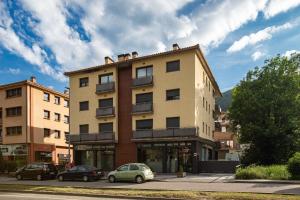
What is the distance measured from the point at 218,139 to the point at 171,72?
1795 cm

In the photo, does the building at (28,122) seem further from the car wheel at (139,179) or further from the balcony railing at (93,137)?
the car wheel at (139,179)

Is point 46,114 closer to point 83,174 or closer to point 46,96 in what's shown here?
point 46,96

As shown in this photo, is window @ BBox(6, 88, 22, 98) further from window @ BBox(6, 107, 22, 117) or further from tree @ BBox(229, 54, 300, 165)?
tree @ BBox(229, 54, 300, 165)

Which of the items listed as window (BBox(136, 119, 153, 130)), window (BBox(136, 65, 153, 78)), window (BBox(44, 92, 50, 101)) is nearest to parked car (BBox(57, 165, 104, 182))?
window (BBox(136, 119, 153, 130))

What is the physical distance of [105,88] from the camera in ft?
130

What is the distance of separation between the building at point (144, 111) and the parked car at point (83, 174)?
26.3 ft

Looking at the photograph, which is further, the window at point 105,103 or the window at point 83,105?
the window at point 83,105

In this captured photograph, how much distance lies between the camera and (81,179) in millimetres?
29375

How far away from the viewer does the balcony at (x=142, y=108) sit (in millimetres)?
36500

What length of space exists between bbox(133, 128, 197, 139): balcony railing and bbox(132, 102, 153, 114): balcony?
6.91 ft

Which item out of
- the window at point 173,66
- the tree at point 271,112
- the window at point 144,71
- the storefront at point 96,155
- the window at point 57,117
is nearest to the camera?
the tree at point 271,112

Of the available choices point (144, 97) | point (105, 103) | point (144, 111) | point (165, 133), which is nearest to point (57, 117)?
point (105, 103)

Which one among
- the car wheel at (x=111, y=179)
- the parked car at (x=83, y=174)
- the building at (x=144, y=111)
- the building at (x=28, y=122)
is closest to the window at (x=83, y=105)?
the building at (x=144, y=111)

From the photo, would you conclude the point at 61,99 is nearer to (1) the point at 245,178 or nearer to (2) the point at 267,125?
(2) the point at 267,125
